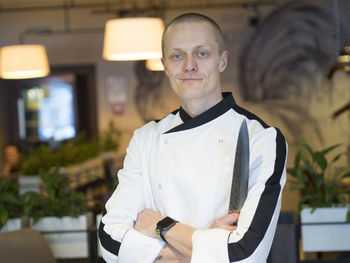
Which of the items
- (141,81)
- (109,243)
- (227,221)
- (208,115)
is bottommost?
(141,81)

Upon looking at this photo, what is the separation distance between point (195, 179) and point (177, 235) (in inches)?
7.8

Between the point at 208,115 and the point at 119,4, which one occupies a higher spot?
the point at 119,4

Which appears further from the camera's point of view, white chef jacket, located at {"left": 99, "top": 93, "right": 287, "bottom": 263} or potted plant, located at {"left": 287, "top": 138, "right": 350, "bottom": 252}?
potted plant, located at {"left": 287, "top": 138, "right": 350, "bottom": 252}

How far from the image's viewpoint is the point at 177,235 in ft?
5.77

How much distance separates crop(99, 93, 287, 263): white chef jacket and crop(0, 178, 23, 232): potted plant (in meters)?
1.25

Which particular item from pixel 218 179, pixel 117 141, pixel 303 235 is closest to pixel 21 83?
pixel 117 141

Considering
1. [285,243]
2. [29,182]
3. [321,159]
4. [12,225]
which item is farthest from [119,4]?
[285,243]

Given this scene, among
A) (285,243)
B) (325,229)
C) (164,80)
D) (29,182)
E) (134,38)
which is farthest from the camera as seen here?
(164,80)

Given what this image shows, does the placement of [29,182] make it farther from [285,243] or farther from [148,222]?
[148,222]

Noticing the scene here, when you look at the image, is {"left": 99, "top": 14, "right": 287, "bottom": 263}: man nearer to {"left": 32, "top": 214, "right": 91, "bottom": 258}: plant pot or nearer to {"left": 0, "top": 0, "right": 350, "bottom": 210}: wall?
{"left": 32, "top": 214, "right": 91, "bottom": 258}: plant pot

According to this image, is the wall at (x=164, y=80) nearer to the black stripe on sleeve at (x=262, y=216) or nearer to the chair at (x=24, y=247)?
the chair at (x=24, y=247)

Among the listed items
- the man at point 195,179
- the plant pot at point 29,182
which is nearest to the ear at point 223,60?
the man at point 195,179

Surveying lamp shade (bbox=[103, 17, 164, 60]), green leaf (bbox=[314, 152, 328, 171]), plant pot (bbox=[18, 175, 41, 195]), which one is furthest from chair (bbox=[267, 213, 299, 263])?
plant pot (bbox=[18, 175, 41, 195])

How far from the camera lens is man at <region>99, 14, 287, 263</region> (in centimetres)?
169
